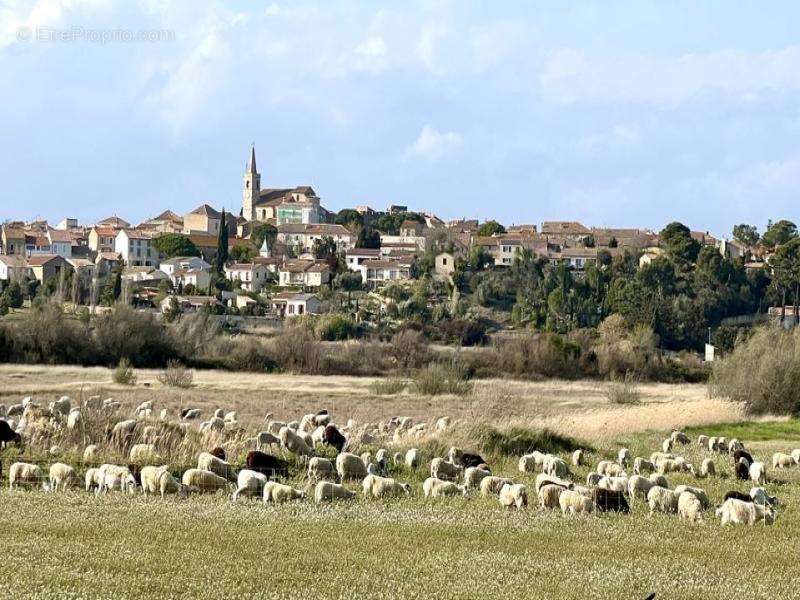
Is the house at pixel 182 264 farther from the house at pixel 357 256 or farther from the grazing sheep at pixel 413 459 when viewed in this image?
the grazing sheep at pixel 413 459

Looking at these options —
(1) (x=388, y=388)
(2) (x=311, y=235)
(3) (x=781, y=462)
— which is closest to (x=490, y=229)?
(2) (x=311, y=235)

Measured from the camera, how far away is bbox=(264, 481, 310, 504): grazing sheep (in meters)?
16.5

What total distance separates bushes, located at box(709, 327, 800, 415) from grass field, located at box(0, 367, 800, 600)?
24.2 m

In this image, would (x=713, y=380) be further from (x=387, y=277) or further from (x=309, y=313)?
(x=387, y=277)

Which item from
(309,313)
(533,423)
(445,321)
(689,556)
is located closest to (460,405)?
(533,423)

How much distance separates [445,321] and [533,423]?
63402 millimetres

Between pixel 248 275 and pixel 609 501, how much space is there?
99.5 m

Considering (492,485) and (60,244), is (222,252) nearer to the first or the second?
(60,244)

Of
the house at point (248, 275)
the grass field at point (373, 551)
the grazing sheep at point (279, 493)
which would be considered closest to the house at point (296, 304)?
the house at point (248, 275)

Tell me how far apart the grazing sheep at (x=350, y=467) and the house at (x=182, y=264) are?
326 feet

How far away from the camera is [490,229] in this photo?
14450cm

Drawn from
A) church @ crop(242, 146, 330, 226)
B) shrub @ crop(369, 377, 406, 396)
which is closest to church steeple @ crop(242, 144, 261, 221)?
church @ crop(242, 146, 330, 226)

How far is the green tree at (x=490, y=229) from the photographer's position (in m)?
142

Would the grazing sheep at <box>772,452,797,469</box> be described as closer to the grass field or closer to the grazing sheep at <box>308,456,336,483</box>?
the grass field
